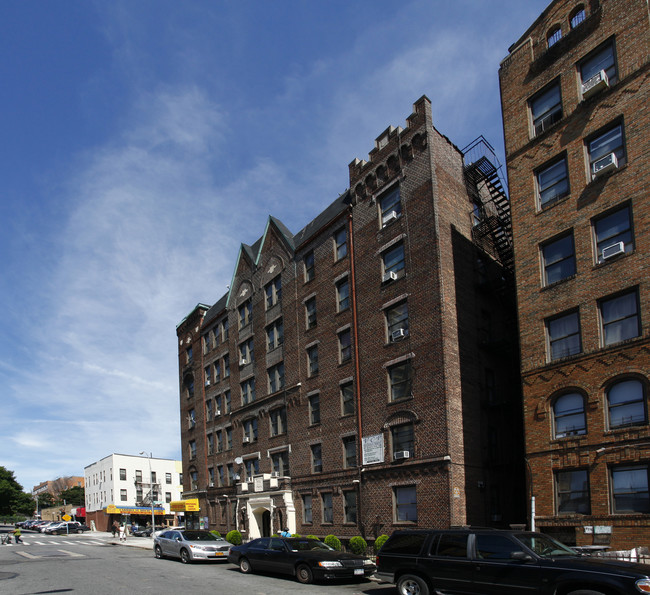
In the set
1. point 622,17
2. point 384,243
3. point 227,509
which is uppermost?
point 622,17

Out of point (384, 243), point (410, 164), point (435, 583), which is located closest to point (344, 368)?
point (384, 243)

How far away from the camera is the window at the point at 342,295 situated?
30031 mm

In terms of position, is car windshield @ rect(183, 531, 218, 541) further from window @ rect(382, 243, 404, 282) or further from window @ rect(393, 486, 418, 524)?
window @ rect(382, 243, 404, 282)

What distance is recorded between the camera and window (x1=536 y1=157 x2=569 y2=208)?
21094 millimetres

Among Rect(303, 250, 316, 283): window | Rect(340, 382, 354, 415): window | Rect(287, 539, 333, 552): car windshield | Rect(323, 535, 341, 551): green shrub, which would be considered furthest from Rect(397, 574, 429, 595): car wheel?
Rect(303, 250, 316, 283): window

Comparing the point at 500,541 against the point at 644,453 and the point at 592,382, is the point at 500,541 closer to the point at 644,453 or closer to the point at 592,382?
the point at 644,453

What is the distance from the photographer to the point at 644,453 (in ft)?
55.6

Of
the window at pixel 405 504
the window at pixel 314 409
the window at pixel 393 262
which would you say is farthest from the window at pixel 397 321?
the window at pixel 314 409

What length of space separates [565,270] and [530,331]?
2405mm

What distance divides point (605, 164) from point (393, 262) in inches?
410

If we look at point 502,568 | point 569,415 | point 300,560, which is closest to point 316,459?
point 300,560

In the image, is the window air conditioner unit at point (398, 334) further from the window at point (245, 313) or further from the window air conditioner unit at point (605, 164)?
the window at point (245, 313)

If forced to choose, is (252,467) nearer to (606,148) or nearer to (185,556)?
(185,556)

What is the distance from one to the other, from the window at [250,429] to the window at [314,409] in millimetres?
7100
